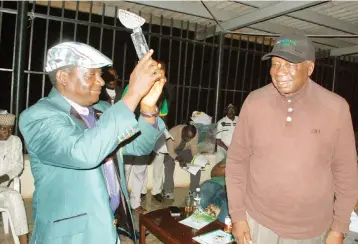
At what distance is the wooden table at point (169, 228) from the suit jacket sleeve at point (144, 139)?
4.78ft

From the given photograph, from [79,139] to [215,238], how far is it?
6.92 ft

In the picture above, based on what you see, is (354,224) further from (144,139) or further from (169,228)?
(144,139)

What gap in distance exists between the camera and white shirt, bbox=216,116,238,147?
715 cm

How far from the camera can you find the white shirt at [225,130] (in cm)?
715

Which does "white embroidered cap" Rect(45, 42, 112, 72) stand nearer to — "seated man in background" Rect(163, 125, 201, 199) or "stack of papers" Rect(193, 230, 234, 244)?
"stack of papers" Rect(193, 230, 234, 244)

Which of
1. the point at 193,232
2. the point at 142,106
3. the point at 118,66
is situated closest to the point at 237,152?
the point at 142,106

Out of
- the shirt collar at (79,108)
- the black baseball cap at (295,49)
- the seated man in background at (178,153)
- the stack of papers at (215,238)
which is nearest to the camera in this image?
the shirt collar at (79,108)

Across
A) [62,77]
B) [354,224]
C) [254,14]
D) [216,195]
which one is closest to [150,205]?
[216,195]

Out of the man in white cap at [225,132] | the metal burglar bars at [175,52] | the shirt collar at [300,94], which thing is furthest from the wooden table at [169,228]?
the man in white cap at [225,132]

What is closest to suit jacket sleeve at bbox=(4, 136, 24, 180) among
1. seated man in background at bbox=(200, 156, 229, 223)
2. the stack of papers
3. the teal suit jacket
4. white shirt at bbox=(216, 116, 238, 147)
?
seated man in background at bbox=(200, 156, 229, 223)

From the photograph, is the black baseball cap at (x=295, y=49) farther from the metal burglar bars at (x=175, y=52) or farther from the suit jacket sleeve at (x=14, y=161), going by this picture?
the metal burglar bars at (x=175, y=52)

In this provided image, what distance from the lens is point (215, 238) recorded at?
2.89 m

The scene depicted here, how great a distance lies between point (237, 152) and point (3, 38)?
8694 millimetres

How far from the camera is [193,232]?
3.10 m
